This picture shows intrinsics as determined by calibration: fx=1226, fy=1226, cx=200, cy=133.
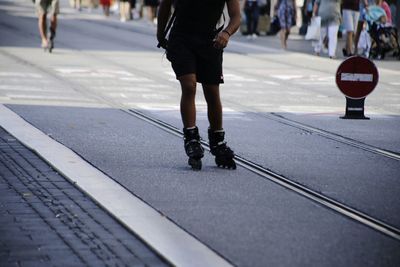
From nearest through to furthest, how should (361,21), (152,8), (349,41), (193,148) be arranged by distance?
(193,148) < (361,21) < (349,41) < (152,8)

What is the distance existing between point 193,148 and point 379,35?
56.7ft

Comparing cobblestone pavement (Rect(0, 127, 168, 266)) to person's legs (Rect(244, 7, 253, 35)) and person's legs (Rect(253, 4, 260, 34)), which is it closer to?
person's legs (Rect(253, 4, 260, 34))

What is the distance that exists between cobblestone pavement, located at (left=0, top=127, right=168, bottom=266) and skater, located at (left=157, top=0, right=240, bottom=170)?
114cm

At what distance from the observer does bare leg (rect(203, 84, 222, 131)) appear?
382 inches

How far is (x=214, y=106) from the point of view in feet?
31.9

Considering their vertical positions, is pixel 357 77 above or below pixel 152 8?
above

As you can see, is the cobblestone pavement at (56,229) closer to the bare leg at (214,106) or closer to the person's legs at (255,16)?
the bare leg at (214,106)

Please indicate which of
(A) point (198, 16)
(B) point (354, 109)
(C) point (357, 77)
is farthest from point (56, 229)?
(C) point (357, 77)

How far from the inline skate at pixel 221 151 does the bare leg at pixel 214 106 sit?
6 centimetres

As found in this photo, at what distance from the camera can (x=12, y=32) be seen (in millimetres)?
31859

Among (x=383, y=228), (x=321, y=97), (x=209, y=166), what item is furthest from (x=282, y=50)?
(x=383, y=228)

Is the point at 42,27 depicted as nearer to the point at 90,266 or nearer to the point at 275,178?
the point at 275,178

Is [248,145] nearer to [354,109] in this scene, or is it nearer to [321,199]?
[321,199]

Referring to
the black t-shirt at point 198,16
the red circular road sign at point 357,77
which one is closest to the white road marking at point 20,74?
the red circular road sign at point 357,77
